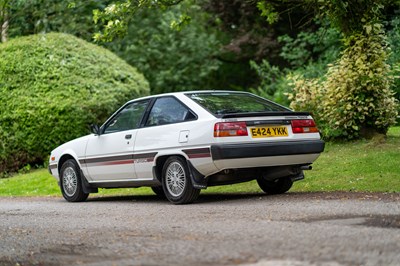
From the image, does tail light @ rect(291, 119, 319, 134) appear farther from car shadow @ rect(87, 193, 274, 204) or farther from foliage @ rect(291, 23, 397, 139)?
foliage @ rect(291, 23, 397, 139)

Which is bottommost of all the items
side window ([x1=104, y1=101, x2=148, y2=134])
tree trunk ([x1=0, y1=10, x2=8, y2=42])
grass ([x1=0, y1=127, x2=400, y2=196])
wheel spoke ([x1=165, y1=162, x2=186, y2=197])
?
grass ([x1=0, y1=127, x2=400, y2=196])

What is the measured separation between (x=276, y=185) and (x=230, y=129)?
6.36 feet

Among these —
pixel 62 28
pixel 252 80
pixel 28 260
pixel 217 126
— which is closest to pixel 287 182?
pixel 217 126

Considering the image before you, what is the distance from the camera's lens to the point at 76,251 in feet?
23.3

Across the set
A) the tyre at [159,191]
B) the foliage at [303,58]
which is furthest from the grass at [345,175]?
the foliage at [303,58]

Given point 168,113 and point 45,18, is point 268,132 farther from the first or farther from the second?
point 45,18

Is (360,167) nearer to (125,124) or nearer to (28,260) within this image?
(125,124)

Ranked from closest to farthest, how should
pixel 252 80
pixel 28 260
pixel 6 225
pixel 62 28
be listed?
pixel 28 260, pixel 6 225, pixel 62 28, pixel 252 80

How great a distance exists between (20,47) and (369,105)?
10012 millimetres

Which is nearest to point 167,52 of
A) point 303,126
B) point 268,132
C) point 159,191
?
point 159,191

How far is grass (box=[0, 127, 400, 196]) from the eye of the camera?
40.9ft

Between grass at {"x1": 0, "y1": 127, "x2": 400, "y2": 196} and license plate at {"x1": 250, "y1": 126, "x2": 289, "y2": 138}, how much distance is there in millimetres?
1774

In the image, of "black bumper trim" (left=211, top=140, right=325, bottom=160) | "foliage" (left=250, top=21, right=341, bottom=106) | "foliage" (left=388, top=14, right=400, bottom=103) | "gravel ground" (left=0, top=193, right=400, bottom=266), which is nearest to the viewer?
"gravel ground" (left=0, top=193, right=400, bottom=266)

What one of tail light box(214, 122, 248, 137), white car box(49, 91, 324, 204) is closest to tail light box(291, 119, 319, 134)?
white car box(49, 91, 324, 204)
